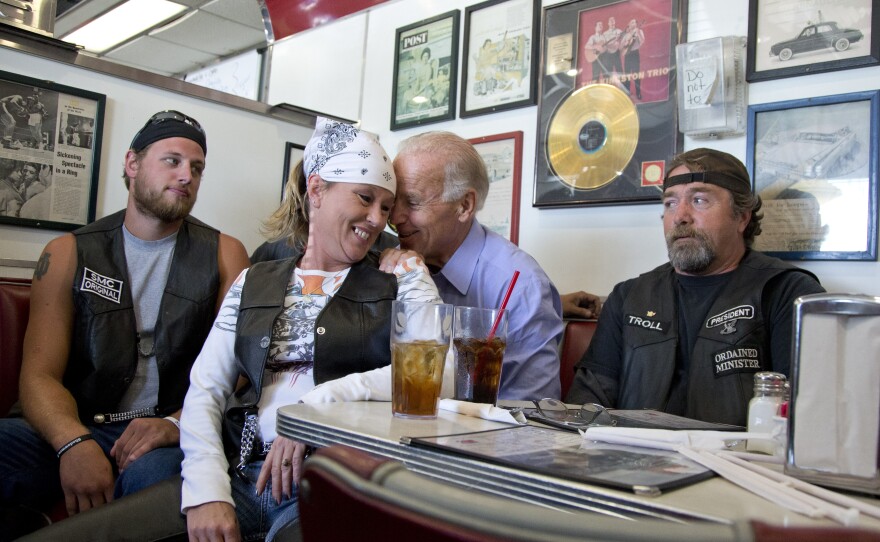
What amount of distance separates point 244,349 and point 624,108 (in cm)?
176

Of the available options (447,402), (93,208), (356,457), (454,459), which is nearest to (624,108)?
(447,402)

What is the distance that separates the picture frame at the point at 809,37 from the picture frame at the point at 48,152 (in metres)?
2.30

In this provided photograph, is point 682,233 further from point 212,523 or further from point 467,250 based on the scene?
point 212,523

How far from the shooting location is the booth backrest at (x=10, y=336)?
2.18 metres

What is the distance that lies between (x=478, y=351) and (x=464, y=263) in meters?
0.88

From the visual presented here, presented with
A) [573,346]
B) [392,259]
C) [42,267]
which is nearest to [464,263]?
[392,259]

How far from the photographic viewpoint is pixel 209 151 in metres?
3.01

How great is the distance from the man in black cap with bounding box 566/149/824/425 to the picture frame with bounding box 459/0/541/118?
3.14ft

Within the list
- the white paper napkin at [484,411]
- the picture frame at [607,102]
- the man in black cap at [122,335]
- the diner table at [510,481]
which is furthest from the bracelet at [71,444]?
the picture frame at [607,102]

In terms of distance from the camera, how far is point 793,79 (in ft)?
7.66

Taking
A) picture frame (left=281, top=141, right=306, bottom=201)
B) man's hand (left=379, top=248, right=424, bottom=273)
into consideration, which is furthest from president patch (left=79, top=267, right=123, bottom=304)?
picture frame (left=281, top=141, right=306, bottom=201)

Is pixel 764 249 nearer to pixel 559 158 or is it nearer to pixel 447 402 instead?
pixel 559 158

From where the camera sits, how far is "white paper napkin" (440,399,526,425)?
117 centimetres

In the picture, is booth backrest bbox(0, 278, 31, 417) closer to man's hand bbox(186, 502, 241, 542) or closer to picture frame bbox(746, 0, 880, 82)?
man's hand bbox(186, 502, 241, 542)
